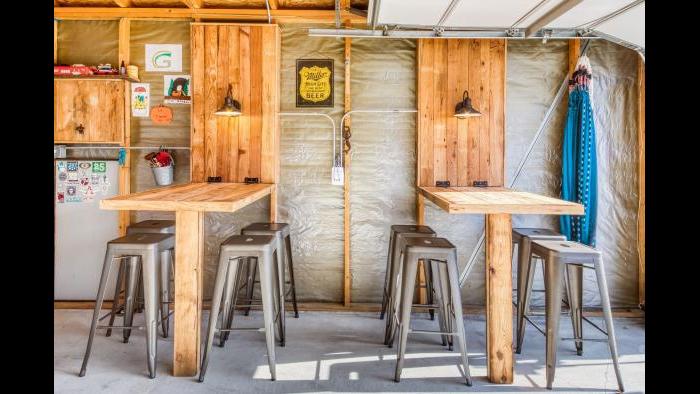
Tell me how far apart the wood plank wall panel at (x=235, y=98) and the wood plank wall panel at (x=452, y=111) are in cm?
134

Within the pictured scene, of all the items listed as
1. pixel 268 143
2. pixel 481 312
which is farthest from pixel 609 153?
pixel 268 143

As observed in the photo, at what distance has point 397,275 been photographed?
3189 millimetres

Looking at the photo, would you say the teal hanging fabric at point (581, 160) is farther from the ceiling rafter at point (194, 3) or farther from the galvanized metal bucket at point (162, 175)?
the galvanized metal bucket at point (162, 175)

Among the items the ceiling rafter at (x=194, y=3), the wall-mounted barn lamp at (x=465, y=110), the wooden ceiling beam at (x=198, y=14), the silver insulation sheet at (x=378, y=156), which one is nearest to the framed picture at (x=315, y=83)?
the silver insulation sheet at (x=378, y=156)

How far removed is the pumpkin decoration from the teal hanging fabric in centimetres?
360

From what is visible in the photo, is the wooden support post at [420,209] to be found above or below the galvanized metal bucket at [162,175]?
below

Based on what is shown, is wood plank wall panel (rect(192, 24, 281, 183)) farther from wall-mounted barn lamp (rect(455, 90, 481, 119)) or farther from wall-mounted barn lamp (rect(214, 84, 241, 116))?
wall-mounted barn lamp (rect(455, 90, 481, 119))

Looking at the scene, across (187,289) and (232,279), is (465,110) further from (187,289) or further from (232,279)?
(187,289)

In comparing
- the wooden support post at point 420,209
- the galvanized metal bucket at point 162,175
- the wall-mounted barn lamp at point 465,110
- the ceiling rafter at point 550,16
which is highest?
the ceiling rafter at point 550,16

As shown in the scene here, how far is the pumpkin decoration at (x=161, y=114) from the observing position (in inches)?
161

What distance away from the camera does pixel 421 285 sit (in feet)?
12.9

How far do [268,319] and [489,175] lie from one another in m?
2.37

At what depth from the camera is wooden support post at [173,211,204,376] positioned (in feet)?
8.67
